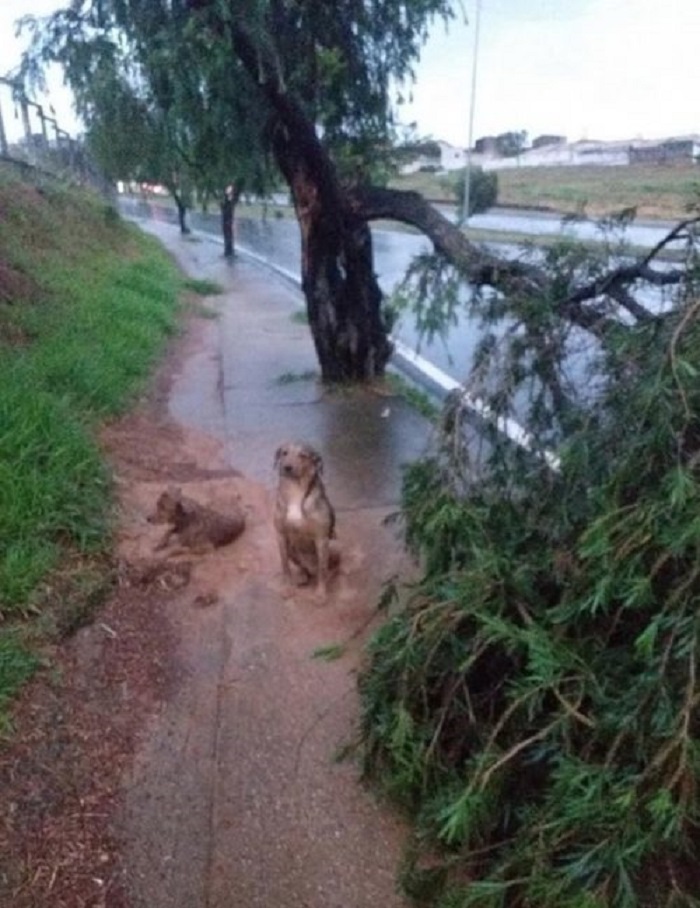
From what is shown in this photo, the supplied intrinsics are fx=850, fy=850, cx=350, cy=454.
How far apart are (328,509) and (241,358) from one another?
225 inches

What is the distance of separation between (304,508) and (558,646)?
1911 millimetres

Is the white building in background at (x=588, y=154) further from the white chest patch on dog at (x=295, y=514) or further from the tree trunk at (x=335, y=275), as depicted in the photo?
the white chest patch on dog at (x=295, y=514)

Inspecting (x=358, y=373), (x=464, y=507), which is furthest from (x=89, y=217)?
(x=464, y=507)

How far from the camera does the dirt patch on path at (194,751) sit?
2.43 m

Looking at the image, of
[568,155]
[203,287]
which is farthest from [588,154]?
[203,287]

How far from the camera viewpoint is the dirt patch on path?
2434 millimetres

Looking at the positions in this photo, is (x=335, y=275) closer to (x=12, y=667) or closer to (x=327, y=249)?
(x=327, y=249)

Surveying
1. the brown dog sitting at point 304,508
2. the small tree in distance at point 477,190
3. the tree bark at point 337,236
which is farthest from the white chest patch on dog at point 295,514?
the small tree in distance at point 477,190

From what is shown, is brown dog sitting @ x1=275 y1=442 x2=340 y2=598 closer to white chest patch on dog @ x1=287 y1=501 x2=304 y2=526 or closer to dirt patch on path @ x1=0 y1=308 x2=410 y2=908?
white chest patch on dog @ x1=287 y1=501 x2=304 y2=526

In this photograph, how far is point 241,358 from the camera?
9.39 metres

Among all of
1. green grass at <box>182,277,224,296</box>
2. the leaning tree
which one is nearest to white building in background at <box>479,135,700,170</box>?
the leaning tree

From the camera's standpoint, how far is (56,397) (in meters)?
5.70

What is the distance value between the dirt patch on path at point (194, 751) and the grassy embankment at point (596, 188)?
200cm

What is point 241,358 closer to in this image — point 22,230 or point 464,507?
point 22,230
